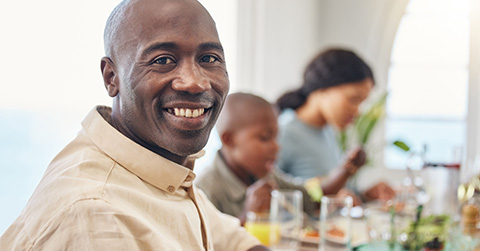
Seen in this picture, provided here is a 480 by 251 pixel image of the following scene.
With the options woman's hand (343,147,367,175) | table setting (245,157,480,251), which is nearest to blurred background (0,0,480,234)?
woman's hand (343,147,367,175)

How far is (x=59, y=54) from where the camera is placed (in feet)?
4.73

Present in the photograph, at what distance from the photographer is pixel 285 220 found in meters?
1.34

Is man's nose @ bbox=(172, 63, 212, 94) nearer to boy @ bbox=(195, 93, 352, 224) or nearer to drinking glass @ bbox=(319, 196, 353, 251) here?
drinking glass @ bbox=(319, 196, 353, 251)

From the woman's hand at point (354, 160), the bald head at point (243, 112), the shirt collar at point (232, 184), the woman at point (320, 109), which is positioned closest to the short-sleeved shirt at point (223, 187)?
the shirt collar at point (232, 184)

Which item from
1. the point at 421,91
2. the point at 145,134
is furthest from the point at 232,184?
the point at 421,91

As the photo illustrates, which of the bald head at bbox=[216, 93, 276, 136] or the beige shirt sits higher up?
the beige shirt

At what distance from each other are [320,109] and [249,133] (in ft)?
2.79

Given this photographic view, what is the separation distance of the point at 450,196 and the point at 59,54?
48.6 inches

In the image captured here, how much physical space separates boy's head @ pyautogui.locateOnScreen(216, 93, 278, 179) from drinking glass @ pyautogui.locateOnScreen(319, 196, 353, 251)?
13.4 inches

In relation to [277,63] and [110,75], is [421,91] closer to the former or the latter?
[277,63]

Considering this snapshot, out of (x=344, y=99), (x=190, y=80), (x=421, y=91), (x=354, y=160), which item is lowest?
(x=421, y=91)

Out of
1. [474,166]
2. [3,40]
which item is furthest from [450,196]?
[3,40]

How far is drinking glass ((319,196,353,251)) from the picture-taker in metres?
1.29

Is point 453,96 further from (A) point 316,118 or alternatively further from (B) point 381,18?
(A) point 316,118
